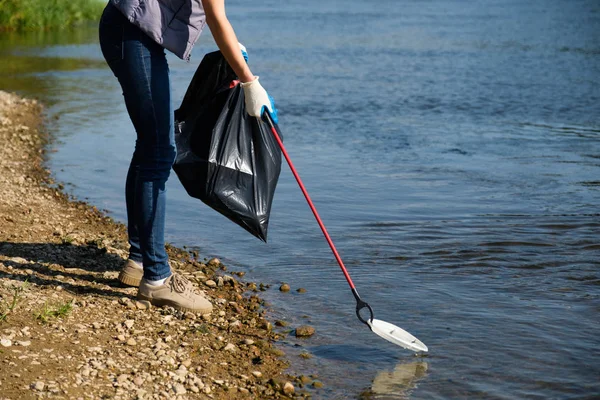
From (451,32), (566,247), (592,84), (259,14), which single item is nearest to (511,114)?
(592,84)

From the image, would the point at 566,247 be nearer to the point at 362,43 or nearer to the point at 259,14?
the point at 362,43

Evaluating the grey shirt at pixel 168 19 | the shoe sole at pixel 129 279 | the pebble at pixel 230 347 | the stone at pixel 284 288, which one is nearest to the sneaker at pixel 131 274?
the shoe sole at pixel 129 279

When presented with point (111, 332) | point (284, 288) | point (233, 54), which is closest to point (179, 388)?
point (111, 332)

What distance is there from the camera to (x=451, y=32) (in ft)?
74.5

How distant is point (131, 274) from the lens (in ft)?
15.5

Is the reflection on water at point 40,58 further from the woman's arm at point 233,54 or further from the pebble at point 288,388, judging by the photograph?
the pebble at point 288,388

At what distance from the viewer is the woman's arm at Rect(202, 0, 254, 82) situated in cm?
396

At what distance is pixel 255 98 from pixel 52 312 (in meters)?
1.38

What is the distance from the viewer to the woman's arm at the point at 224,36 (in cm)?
396

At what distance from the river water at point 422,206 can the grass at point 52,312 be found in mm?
1055

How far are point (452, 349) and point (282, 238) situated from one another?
2214 millimetres

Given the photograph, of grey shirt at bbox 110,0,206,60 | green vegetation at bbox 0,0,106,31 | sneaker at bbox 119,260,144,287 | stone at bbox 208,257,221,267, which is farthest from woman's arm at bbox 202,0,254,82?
green vegetation at bbox 0,0,106,31

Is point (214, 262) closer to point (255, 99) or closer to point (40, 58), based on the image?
point (255, 99)

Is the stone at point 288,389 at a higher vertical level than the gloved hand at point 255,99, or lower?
lower
